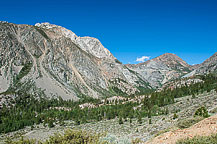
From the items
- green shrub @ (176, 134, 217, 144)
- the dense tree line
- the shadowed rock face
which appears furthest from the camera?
the shadowed rock face

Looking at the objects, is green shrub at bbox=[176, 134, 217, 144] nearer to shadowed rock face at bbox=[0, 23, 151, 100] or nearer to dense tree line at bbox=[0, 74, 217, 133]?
dense tree line at bbox=[0, 74, 217, 133]

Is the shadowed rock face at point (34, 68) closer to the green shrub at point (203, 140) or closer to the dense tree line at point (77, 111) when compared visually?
the dense tree line at point (77, 111)

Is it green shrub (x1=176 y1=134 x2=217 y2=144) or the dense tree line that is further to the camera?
the dense tree line

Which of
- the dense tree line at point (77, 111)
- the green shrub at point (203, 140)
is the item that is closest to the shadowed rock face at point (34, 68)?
the dense tree line at point (77, 111)

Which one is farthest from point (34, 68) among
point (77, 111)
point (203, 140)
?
point (203, 140)

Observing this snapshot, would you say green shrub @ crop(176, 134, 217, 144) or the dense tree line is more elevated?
green shrub @ crop(176, 134, 217, 144)

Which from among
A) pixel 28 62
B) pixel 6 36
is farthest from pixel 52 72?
pixel 6 36

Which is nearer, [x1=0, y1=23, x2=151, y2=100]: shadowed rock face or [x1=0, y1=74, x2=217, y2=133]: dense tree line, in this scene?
[x1=0, y1=74, x2=217, y2=133]: dense tree line

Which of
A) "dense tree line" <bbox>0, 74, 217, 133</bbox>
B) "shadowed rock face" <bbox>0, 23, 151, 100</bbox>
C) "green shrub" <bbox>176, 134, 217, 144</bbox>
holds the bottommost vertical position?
"dense tree line" <bbox>0, 74, 217, 133</bbox>

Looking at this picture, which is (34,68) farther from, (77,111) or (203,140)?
(203,140)

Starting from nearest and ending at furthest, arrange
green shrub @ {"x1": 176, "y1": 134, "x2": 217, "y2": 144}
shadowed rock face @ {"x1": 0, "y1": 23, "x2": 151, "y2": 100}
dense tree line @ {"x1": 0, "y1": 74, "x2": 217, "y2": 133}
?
green shrub @ {"x1": 176, "y1": 134, "x2": 217, "y2": 144} → dense tree line @ {"x1": 0, "y1": 74, "x2": 217, "y2": 133} → shadowed rock face @ {"x1": 0, "y1": 23, "x2": 151, "y2": 100}

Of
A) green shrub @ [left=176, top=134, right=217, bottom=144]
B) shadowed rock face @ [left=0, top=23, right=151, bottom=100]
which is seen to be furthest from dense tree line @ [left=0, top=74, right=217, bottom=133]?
green shrub @ [left=176, top=134, right=217, bottom=144]

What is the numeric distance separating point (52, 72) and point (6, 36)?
191 feet

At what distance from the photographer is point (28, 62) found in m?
172
